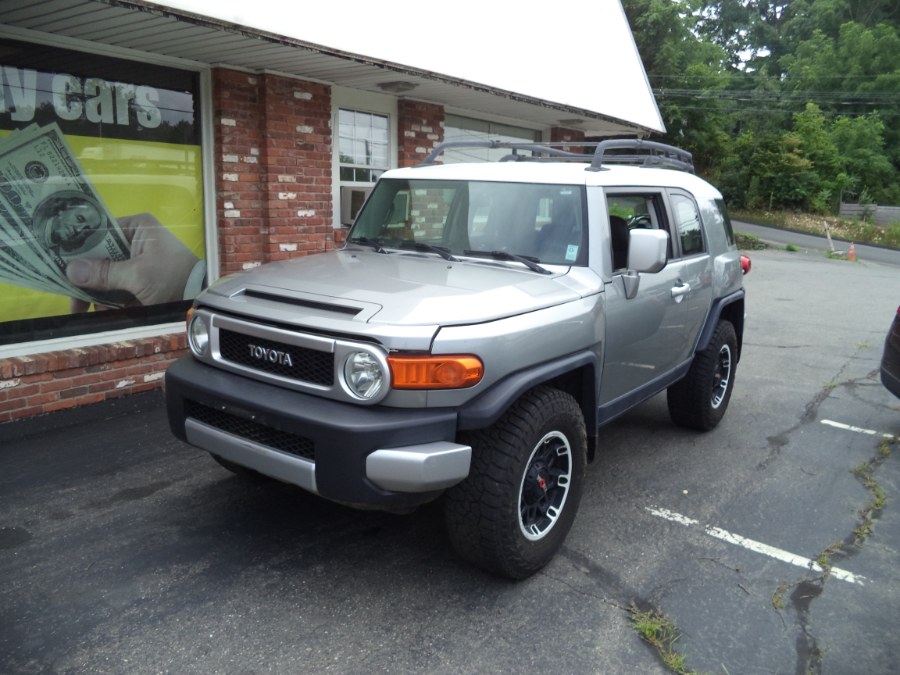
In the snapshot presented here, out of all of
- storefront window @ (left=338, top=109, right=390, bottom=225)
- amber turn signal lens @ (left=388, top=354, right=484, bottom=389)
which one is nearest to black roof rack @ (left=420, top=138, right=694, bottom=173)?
amber turn signal lens @ (left=388, top=354, right=484, bottom=389)

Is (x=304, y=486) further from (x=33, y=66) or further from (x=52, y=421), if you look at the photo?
(x=33, y=66)

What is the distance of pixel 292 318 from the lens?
3.26 metres

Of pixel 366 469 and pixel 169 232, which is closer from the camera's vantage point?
pixel 366 469

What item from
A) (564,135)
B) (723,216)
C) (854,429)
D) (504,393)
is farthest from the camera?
(564,135)

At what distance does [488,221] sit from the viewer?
4.23 m

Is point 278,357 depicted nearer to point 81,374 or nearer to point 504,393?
point 504,393

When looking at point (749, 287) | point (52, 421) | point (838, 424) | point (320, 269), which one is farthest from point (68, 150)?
point (749, 287)

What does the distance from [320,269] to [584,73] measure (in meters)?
8.18

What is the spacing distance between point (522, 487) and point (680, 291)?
2.07 metres

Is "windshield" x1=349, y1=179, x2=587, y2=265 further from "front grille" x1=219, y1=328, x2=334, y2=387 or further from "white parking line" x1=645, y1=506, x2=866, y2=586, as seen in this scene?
"white parking line" x1=645, y1=506, x2=866, y2=586

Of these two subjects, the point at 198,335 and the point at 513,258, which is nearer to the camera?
the point at 198,335

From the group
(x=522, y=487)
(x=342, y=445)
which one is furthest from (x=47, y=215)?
(x=522, y=487)

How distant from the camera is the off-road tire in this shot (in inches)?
215

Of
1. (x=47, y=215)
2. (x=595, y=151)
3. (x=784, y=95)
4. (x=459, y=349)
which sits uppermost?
(x=784, y=95)
